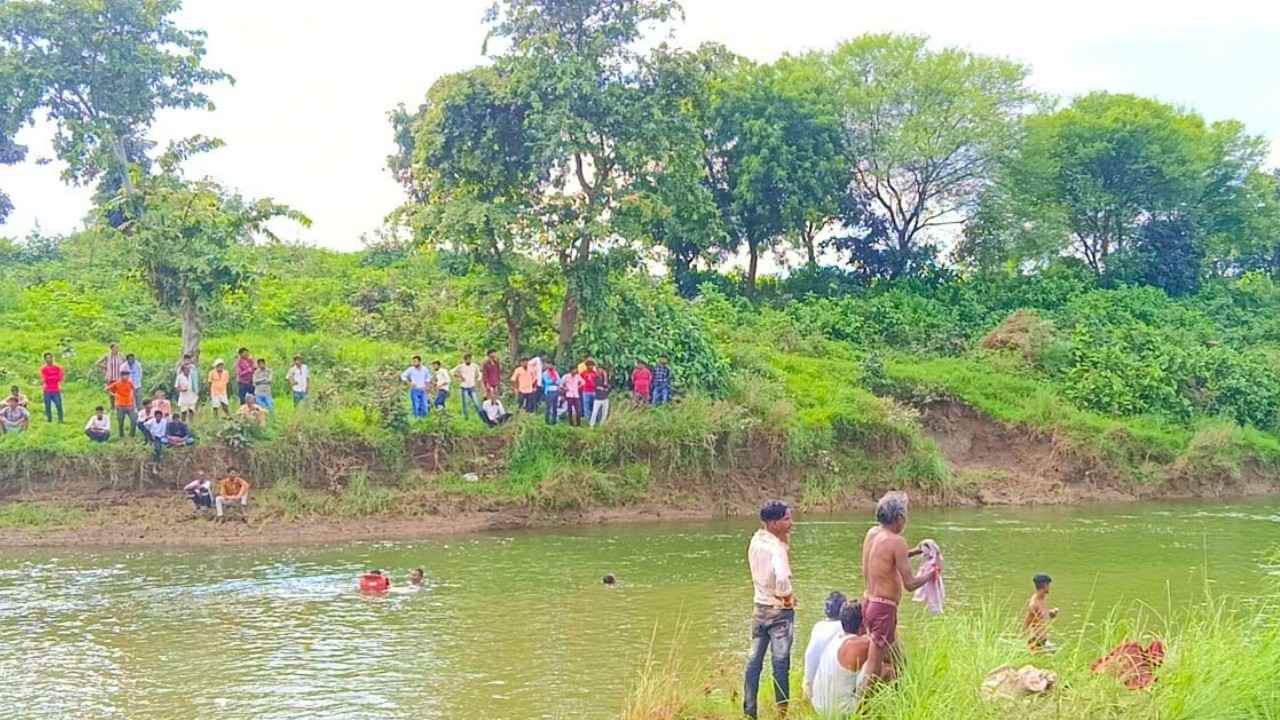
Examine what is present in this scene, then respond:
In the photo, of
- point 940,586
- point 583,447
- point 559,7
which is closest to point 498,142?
point 559,7

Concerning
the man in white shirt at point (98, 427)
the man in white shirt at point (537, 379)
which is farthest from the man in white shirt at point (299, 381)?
the man in white shirt at point (537, 379)

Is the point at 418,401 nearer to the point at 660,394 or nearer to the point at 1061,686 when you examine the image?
the point at 660,394

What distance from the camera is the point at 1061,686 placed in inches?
355

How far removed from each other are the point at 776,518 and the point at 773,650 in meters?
1.17

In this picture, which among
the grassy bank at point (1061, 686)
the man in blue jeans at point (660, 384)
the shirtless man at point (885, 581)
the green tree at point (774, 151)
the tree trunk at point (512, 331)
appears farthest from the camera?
the green tree at point (774, 151)

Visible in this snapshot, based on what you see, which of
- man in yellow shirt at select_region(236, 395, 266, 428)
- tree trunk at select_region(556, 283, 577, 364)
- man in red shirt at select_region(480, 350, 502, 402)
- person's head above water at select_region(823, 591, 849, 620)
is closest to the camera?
person's head above water at select_region(823, 591, 849, 620)

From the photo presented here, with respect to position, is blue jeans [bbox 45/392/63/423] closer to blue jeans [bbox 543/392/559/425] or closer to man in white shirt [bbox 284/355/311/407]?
man in white shirt [bbox 284/355/311/407]

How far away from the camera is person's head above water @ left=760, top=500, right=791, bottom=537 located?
10203mm

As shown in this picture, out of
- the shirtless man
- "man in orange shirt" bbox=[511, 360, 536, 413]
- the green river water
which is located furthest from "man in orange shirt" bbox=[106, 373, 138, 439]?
the shirtless man

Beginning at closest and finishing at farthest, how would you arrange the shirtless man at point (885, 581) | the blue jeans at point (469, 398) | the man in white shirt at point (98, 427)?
the shirtless man at point (885, 581) → the man in white shirt at point (98, 427) → the blue jeans at point (469, 398)

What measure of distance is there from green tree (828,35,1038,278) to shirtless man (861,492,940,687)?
33776mm

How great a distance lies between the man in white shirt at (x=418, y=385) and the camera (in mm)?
26531

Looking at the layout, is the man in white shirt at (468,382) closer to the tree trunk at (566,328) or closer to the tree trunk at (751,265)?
the tree trunk at (566,328)

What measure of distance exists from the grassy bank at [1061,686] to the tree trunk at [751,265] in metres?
33.1
